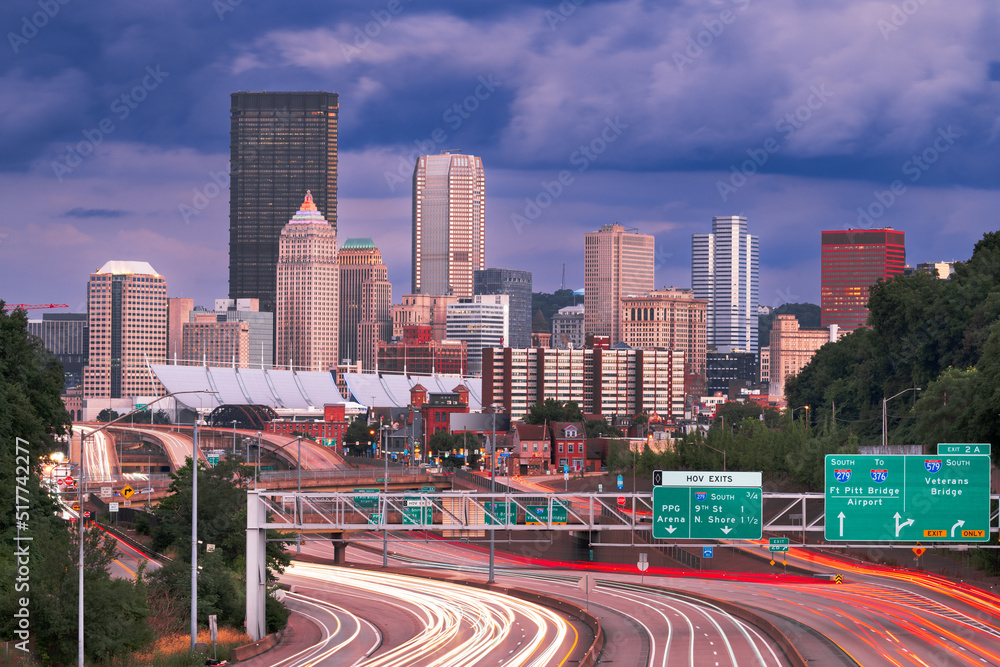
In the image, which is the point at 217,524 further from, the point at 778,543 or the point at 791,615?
the point at 778,543

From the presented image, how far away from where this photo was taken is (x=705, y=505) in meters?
57.8

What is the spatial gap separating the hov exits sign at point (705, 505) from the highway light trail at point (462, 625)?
7027 mm

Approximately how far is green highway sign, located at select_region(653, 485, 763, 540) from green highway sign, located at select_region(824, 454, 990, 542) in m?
3.37

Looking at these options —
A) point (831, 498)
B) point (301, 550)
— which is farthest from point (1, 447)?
point (301, 550)

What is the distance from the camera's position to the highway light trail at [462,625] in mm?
54781

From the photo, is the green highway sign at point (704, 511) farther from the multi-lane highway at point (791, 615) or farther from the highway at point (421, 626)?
the highway at point (421, 626)

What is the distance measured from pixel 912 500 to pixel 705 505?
856 cm

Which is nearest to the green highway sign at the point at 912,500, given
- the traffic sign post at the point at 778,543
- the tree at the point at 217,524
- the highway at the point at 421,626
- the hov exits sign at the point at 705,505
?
the hov exits sign at the point at 705,505

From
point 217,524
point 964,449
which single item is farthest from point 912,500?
point 217,524

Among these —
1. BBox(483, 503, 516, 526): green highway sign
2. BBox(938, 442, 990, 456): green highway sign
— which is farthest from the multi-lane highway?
BBox(938, 442, 990, 456): green highway sign

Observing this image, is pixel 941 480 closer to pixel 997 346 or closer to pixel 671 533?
pixel 671 533

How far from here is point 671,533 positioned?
57.8 m

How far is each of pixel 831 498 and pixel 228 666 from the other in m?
25.6

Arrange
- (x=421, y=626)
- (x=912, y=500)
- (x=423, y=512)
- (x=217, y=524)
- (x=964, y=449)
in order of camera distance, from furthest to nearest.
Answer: (x=217, y=524) → (x=423, y=512) → (x=421, y=626) → (x=964, y=449) → (x=912, y=500)
